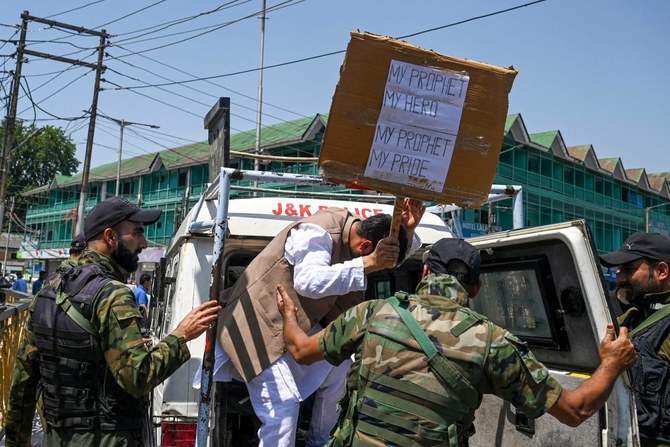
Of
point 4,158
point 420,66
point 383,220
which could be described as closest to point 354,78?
point 420,66

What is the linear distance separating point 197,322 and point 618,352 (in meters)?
1.79

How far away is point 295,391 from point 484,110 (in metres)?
1.67

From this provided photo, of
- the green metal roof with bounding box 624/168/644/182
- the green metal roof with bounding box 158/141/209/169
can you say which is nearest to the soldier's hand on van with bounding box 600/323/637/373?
the green metal roof with bounding box 158/141/209/169

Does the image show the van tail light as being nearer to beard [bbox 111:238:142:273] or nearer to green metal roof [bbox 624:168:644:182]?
beard [bbox 111:238:142:273]

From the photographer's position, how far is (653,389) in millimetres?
2758

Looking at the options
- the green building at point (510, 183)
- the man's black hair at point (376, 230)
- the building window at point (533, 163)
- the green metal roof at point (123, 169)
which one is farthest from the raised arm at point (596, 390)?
the green metal roof at point (123, 169)

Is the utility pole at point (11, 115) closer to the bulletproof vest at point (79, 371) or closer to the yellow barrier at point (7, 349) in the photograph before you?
the yellow barrier at point (7, 349)

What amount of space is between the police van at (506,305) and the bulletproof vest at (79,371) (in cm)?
66

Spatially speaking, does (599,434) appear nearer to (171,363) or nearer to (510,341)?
(510,341)

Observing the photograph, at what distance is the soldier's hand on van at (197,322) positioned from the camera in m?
3.02

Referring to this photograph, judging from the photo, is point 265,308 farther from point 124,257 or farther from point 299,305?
point 124,257

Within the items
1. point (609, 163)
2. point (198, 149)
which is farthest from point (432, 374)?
point (609, 163)

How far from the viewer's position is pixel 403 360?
2.41 meters

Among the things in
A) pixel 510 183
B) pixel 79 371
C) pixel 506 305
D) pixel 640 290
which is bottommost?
pixel 79 371
